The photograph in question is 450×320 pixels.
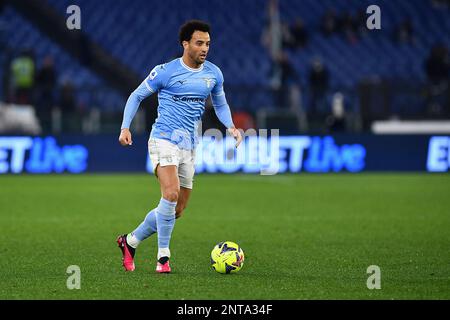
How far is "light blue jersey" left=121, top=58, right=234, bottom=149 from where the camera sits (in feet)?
28.7

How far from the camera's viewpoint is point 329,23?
29625mm

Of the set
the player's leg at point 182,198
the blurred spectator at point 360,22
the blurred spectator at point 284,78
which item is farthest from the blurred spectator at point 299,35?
the player's leg at point 182,198

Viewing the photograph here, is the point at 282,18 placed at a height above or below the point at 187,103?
above

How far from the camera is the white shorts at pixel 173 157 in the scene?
8.66 m

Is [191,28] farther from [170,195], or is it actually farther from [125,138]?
[170,195]

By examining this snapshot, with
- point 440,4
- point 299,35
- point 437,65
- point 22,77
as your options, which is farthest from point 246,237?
point 440,4

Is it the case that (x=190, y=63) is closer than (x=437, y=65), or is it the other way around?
(x=190, y=63)

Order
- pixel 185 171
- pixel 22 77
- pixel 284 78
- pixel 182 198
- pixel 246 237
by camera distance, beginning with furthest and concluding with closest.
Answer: pixel 284 78 < pixel 22 77 < pixel 246 237 < pixel 182 198 < pixel 185 171

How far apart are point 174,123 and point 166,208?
0.75 metres

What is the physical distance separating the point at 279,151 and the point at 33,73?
24.5 ft

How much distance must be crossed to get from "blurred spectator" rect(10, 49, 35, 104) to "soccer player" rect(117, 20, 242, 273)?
1708cm

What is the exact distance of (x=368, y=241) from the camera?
11.3 metres
